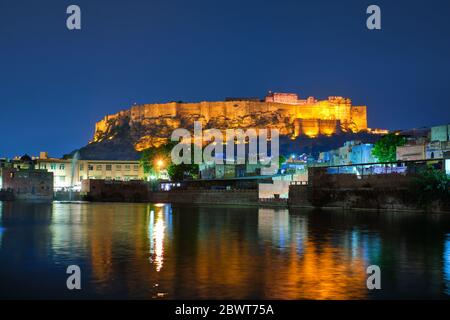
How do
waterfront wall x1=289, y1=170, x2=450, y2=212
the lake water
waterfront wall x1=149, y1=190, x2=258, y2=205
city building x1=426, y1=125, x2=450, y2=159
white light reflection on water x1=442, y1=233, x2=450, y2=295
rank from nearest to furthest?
the lake water < white light reflection on water x1=442, y1=233, x2=450, y2=295 < waterfront wall x1=289, y1=170, x2=450, y2=212 < city building x1=426, y1=125, x2=450, y2=159 < waterfront wall x1=149, y1=190, x2=258, y2=205

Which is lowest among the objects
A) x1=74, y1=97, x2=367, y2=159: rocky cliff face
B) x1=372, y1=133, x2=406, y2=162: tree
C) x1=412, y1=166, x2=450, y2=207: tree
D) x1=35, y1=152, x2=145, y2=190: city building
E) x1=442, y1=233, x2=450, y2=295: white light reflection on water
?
x1=442, y1=233, x2=450, y2=295: white light reflection on water

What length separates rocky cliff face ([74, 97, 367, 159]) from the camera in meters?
148

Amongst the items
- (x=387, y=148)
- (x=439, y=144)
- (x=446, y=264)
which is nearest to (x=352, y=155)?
(x=387, y=148)

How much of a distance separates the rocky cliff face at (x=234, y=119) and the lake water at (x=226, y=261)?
111 m

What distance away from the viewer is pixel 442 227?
34.9 m

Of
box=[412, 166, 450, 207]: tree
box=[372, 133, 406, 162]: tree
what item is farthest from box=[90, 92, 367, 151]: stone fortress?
box=[412, 166, 450, 207]: tree

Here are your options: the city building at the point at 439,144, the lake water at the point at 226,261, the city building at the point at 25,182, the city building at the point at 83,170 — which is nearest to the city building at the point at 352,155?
the city building at the point at 439,144

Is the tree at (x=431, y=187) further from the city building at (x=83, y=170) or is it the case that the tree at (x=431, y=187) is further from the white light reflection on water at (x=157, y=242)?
the city building at (x=83, y=170)

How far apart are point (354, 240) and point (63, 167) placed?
8070cm

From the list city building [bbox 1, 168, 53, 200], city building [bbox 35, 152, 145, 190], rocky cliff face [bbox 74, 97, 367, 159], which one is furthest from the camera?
rocky cliff face [bbox 74, 97, 367, 159]

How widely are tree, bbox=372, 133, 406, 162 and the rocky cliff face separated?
6492 centimetres

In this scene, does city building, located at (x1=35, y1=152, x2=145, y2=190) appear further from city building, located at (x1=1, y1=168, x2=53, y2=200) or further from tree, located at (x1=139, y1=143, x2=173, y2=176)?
city building, located at (x1=1, y1=168, x2=53, y2=200)

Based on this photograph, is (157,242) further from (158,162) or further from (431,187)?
(158,162)
